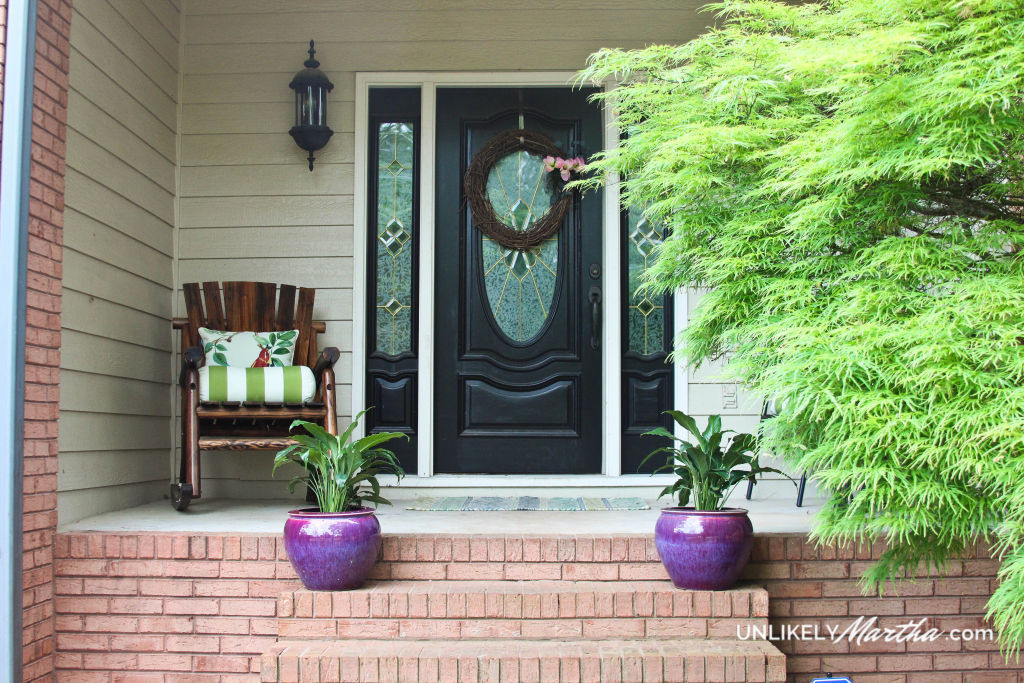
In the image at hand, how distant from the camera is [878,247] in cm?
199

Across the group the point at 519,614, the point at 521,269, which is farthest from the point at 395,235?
the point at 519,614

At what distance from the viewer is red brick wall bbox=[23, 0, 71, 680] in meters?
2.60

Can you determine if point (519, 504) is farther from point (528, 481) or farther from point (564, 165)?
point (564, 165)

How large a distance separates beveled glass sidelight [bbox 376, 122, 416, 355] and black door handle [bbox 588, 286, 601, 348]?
0.77 metres

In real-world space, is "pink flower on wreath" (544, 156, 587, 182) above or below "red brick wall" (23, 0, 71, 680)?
above

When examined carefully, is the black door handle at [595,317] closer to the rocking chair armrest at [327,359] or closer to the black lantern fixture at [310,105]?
the rocking chair armrest at [327,359]

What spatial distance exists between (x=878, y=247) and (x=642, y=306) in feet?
6.49

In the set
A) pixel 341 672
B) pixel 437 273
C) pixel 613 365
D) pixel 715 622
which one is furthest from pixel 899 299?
pixel 437 273

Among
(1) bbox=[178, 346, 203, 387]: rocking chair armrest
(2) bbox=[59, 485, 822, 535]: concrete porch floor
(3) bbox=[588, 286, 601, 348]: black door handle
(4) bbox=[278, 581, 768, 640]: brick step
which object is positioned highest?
(3) bbox=[588, 286, 601, 348]: black door handle

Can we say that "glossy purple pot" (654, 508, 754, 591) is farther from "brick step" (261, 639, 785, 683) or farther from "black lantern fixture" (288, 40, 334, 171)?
"black lantern fixture" (288, 40, 334, 171)

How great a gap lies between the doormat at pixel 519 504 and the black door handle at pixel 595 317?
67 cm

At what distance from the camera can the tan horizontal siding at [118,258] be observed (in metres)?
3.02

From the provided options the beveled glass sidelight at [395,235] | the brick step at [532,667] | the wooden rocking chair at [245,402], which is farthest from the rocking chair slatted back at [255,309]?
the brick step at [532,667]

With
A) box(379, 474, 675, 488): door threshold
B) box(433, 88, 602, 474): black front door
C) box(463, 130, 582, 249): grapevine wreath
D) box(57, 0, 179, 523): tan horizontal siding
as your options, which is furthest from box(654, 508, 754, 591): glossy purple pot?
box(57, 0, 179, 523): tan horizontal siding
